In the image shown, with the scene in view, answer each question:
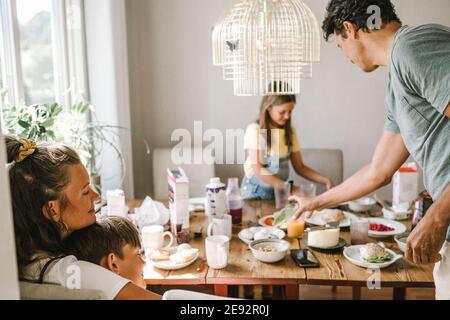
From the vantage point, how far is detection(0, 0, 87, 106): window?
6.16 feet

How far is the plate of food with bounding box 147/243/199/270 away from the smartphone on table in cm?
32

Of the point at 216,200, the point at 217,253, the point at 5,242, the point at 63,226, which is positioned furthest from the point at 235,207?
the point at 5,242

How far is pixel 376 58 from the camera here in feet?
4.42

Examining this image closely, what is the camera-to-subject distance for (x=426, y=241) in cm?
108

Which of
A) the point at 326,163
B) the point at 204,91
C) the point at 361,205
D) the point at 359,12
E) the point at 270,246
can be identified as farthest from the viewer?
the point at 204,91

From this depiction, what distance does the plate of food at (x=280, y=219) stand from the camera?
181cm

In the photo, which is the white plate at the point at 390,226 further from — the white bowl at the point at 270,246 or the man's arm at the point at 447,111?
the man's arm at the point at 447,111

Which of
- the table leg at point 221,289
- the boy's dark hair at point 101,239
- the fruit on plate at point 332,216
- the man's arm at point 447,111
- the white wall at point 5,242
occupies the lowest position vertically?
the table leg at point 221,289

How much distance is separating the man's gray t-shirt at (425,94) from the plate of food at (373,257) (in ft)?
0.91

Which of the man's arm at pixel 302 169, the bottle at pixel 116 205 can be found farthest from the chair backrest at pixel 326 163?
the bottle at pixel 116 205

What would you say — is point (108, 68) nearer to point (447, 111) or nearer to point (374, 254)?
point (374, 254)

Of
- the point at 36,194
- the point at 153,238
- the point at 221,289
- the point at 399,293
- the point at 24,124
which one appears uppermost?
the point at 24,124

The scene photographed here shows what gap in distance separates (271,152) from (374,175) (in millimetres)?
894
